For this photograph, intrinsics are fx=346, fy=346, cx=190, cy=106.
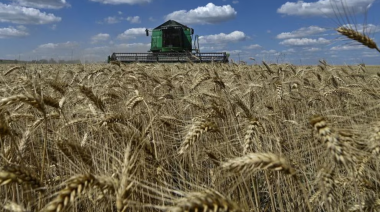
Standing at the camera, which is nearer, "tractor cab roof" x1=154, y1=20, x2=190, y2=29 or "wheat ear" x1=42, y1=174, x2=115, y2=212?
"wheat ear" x1=42, y1=174, x2=115, y2=212

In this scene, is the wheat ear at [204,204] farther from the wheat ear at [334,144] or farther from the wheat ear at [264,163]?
the wheat ear at [334,144]

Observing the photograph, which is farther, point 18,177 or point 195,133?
point 195,133

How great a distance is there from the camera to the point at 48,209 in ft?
3.13

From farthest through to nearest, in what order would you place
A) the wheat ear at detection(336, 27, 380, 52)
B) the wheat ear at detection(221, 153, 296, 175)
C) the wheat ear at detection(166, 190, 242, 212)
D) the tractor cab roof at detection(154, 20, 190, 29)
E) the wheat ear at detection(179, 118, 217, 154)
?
the tractor cab roof at detection(154, 20, 190, 29) < the wheat ear at detection(336, 27, 380, 52) < the wheat ear at detection(179, 118, 217, 154) < the wheat ear at detection(221, 153, 296, 175) < the wheat ear at detection(166, 190, 242, 212)

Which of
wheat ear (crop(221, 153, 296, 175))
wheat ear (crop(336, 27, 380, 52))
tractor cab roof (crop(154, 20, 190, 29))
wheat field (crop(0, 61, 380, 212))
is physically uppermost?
tractor cab roof (crop(154, 20, 190, 29))

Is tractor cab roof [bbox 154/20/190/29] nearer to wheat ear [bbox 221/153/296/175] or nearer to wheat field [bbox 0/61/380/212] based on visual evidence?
wheat field [bbox 0/61/380/212]

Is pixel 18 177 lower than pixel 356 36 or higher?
lower

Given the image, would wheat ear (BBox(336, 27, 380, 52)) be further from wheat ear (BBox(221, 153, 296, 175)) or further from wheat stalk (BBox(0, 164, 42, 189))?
wheat stalk (BBox(0, 164, 42, 189))

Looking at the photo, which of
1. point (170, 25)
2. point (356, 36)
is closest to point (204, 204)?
point (356, 36)

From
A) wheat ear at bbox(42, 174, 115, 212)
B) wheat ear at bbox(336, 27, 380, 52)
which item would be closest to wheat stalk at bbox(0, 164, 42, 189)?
wheat ear at bbox(42, 174, 115, 212)

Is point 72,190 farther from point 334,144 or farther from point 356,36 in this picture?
point 356,36

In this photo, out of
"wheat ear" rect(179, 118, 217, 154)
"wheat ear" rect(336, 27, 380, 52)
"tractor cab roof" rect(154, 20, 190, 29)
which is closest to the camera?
"wheat ear" rect(179, 118, 217, 154)

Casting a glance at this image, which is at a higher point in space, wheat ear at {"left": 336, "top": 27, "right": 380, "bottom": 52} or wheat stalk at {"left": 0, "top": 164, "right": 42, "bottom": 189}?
wheat ear at {"left": 336, "top": 27, "right": 380, "bottom": 52}

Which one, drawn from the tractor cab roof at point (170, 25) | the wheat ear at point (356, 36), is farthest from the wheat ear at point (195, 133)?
the tractor cab roof at point (170, 25)
